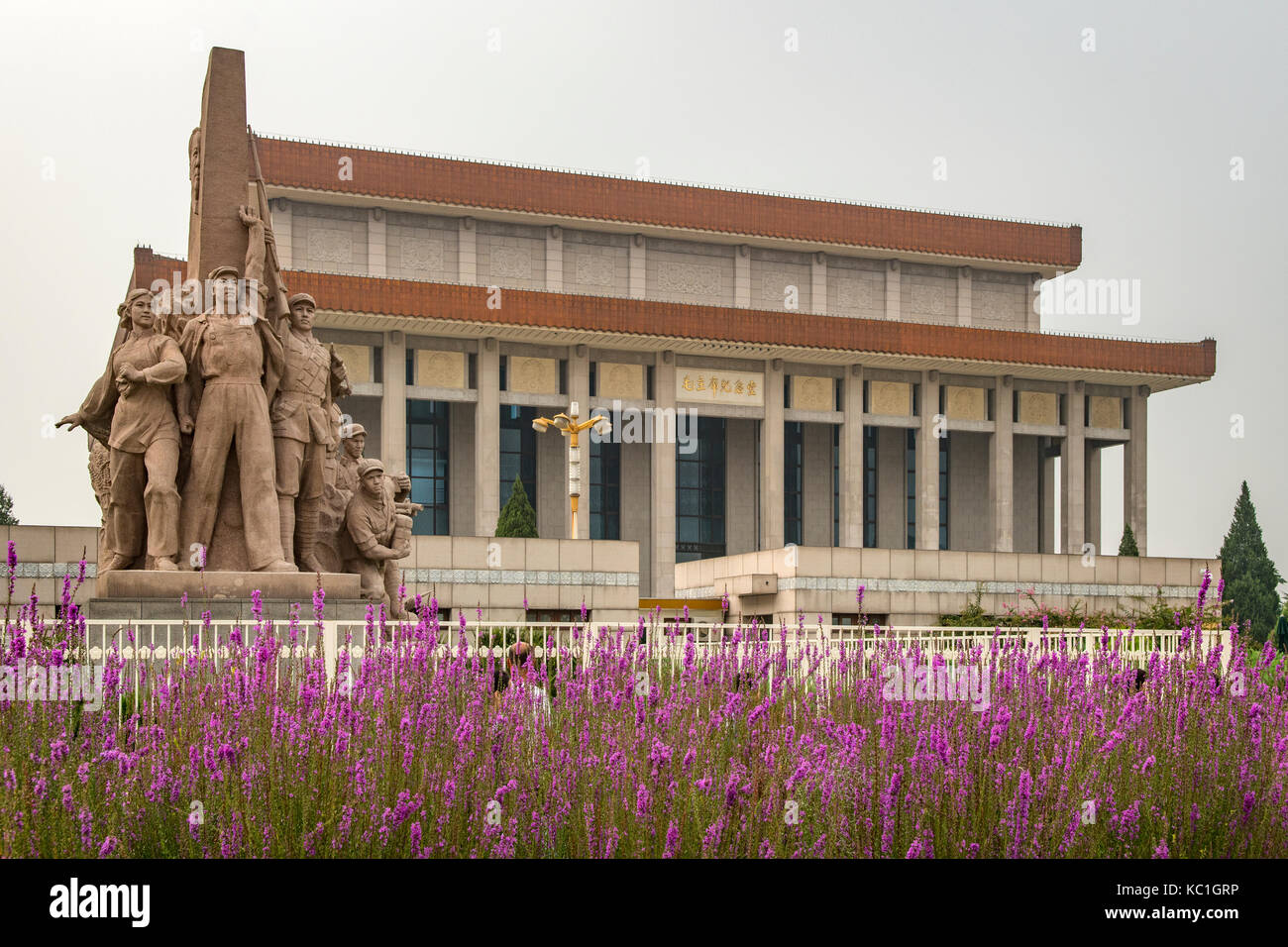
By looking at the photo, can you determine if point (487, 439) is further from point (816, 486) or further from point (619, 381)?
point (816, 486)

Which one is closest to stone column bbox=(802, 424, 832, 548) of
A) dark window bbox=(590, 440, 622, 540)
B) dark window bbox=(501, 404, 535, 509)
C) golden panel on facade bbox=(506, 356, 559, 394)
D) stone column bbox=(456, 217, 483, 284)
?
dark window bbox=(590, 440, 622, 540)

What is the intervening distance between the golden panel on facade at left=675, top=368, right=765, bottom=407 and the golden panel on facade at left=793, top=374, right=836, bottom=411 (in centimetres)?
129

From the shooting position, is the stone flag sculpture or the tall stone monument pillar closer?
the stone flag sculpture

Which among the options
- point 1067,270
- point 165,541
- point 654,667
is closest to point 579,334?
point 1067,270

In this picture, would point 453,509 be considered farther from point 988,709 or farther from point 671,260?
point 988,709

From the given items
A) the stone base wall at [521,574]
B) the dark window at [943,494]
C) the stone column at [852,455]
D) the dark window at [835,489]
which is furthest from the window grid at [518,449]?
the dark window at [943,494]

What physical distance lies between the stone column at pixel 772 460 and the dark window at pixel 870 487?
6.51m

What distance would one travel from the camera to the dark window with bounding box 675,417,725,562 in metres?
46.5

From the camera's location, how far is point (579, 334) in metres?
39.7

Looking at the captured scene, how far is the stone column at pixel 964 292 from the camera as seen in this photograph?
157 ft

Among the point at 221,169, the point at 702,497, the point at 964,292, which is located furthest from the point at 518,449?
the point at 221,169

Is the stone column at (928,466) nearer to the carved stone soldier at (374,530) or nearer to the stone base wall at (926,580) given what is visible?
the stone base wall at (926,580)

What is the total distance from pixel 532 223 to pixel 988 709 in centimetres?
3970

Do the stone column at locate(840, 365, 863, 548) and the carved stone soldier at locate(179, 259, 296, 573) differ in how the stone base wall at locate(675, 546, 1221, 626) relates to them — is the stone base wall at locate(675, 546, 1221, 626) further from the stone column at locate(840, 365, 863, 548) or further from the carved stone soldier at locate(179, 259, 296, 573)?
the carved stone soldier at locate(179, 259, 296, 573)
